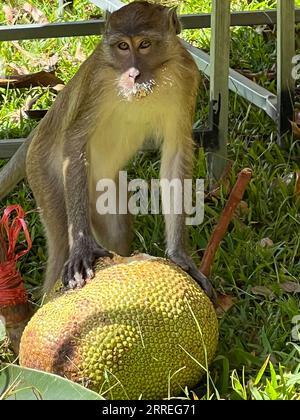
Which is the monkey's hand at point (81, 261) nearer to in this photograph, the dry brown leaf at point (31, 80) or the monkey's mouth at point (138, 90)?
the monkey's mouth at point (138, 90)

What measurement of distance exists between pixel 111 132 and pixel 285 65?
1528 millimetres

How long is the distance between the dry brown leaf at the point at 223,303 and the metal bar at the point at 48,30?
79.6 inches

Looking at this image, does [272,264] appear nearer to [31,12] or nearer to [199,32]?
[199,32]

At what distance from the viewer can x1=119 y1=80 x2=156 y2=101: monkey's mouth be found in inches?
164

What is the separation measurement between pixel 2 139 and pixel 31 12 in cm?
152

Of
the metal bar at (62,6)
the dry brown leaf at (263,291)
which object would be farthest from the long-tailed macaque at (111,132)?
the metal bar at (62,6)

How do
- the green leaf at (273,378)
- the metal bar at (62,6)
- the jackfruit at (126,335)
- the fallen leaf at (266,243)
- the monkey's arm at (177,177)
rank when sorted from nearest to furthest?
the jackfruit at (126,335), the green leaf at (273,378), the monkey's arm at (177,177), the fallen leaf at (266,243), the metal bar at (62,6)

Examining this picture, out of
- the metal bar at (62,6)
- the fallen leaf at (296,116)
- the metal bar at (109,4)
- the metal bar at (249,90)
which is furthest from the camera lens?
the metal bar at (62,6)

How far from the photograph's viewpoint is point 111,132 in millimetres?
4734

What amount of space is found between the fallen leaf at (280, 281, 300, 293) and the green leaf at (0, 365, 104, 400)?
1.57m

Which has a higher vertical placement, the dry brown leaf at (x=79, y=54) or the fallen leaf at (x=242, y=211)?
the dry brown leaf at (x=79, y=54)

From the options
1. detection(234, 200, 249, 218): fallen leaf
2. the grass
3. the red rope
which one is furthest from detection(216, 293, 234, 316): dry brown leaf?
the red rope

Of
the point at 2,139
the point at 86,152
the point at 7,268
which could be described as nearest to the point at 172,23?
the point at 86,152

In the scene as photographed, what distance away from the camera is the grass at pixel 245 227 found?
407 cm
